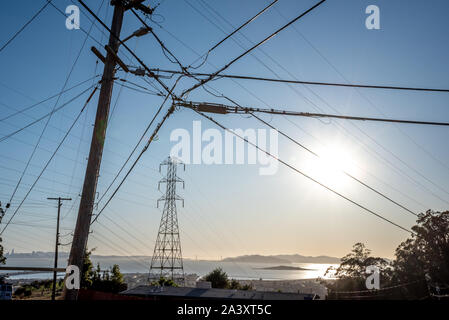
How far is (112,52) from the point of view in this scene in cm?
898

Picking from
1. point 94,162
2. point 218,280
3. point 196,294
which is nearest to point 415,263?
point 218,280

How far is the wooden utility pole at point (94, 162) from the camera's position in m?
7.55

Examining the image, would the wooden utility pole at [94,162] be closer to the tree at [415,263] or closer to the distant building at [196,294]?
the distant building at [196,294]

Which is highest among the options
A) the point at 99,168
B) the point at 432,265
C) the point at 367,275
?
the point at 99,168

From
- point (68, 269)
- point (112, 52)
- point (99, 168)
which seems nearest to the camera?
point (68, 269)

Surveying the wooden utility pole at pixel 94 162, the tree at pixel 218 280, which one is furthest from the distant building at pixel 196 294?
the tree at pixel 218 280

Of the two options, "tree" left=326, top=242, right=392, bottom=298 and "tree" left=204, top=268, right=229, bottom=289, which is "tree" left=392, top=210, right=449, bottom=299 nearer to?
"tree" left=326, top=242, right=392, bottom=298

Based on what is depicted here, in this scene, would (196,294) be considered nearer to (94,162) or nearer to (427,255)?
(94,162)

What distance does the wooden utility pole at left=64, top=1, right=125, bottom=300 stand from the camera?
24.8ft

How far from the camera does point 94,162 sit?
321 inches

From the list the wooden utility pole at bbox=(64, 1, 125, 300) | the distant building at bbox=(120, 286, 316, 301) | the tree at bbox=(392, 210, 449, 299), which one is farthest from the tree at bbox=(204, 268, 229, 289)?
the wooden utility pole at bbox=(64, 1, 125, 300)
